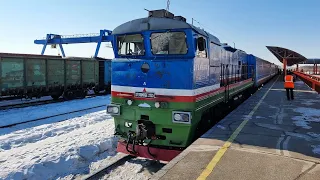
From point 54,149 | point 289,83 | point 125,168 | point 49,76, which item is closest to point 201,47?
point 125,168

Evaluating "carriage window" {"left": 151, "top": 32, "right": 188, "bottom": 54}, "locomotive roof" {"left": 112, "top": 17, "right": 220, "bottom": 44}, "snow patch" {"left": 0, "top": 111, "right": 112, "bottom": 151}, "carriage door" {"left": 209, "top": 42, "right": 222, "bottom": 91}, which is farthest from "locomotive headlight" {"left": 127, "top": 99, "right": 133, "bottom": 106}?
"snow patch" {"left": 0, "top": 111, "right": 112, "bottom": 151}

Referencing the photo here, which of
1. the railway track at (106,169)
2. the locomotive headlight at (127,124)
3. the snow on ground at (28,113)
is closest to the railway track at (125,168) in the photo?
the railway track at (106,169)

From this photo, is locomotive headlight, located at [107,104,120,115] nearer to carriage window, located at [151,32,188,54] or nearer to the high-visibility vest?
carriage window, located at [151,32,188,54]

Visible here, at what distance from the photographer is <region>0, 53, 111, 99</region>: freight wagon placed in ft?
Answer: 52.9

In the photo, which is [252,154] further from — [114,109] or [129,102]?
[114,109]

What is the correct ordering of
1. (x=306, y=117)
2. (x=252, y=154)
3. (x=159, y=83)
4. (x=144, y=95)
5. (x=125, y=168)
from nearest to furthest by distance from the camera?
(x=252, y=154), (x=159, y=83), (x=144, y=95), (x=125, y=168), (x=306, y=117)

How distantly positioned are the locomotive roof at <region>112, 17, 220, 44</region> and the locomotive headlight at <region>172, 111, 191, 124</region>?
1950mm

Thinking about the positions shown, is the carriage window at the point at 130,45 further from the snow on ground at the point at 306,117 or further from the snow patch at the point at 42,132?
the snow on ground at the point at 306,117

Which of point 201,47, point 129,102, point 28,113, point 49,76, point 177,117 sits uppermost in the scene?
point 201,47

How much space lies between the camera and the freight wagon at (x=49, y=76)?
16125 millimetres

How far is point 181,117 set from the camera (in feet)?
20.4

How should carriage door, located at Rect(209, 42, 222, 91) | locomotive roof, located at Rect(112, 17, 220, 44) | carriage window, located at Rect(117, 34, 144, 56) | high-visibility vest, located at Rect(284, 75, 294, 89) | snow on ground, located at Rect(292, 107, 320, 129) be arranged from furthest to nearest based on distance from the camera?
1. high-visibility vest, located at Rect(284, 75, 294, 89)
2. snow on ground, located at Rect(292, 107, 320, 129)
3. carriage door, located at Rect(209, 42, 222, 91)
4. carriage window, located at Rect(117, 34, 144, 56)
5. locomotive roof, located at Rect(112, 17, 220, 44)

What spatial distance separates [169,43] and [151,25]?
633 millimetres

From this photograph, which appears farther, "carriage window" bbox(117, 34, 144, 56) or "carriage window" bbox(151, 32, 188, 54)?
"carriage window" bbox(117, 34, 144, 56)
